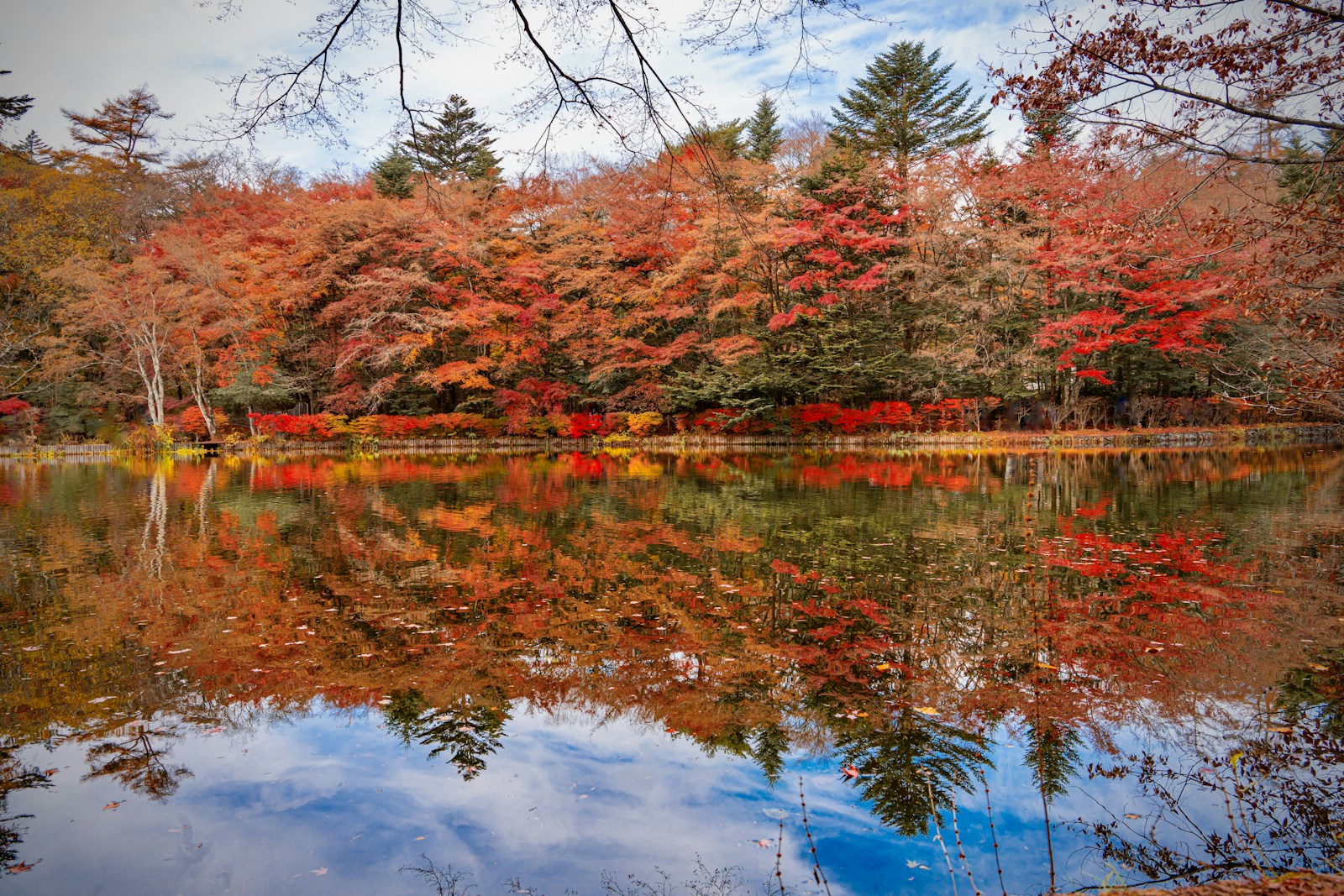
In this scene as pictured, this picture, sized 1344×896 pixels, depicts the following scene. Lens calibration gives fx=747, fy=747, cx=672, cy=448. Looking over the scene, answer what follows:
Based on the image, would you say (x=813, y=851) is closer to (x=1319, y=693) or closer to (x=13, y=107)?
(x=1319, y=693)

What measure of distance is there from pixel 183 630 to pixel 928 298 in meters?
22.8

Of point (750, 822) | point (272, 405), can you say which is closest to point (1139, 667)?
point (750, 822)

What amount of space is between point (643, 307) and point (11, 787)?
74.4ft

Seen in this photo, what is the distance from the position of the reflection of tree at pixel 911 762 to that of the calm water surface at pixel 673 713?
1 centimetres

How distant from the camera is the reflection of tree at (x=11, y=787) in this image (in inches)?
102

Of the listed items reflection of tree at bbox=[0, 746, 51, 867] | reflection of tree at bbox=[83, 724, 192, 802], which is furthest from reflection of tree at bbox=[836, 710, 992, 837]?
reflection of tree at bbox=[0, 746, 51, 867]

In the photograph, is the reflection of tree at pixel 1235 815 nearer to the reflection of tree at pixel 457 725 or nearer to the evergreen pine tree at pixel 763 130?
the reflection of tree at pixel 457 725

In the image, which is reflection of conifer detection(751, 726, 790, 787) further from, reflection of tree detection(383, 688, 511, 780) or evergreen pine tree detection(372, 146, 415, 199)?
evergreen pine tree detection(372, 146, 415, 199)

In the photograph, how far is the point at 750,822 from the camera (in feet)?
8.98

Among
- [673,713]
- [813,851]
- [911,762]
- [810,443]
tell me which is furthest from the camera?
[810,443]

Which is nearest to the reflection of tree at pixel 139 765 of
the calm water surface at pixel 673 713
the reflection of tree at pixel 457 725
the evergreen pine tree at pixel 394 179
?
the calm water surface at pixel 673 713

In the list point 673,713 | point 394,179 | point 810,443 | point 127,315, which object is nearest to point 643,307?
point 810,443

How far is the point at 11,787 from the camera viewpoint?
2.98 m

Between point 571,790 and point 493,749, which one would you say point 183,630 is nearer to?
point 493,749
